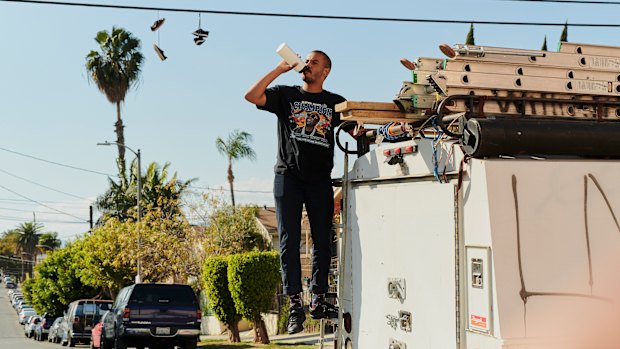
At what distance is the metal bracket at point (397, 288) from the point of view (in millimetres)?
5443

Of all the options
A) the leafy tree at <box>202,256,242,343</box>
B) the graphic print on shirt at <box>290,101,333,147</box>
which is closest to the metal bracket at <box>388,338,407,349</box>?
the graphic print on shirt at <box>290,101,333,147</box>

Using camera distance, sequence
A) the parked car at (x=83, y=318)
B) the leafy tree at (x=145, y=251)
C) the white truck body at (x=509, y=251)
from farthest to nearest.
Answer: the leafy tree at (x=145, y=251), the parked car at (x=83, y=318), the white truck body at (x=509, y=251)

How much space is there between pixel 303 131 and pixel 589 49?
2110mm

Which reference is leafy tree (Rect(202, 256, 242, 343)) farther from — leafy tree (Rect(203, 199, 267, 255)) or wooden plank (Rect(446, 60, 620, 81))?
wooden plank (Rect(446, 60, 620, 81))

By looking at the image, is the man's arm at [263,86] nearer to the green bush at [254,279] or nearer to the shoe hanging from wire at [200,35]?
the shoe hanging from wire at [200,35]

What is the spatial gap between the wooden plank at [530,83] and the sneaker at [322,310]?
2.14 meters

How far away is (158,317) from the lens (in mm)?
19109

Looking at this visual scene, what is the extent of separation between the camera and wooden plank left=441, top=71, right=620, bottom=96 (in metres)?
5.12

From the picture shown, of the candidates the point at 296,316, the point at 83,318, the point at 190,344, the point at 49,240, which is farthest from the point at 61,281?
the point at 49,240

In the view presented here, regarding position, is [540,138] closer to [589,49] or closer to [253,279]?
[589,49]

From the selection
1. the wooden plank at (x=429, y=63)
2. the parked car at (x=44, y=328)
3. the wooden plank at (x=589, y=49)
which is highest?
the wooden plank at (x=589, y=49)

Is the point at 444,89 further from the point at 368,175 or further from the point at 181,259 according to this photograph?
the point at 181,259

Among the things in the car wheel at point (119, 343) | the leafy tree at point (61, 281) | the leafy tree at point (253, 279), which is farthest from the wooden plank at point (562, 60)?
the leafy tree at point (61, 281)

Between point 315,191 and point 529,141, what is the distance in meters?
2.04
